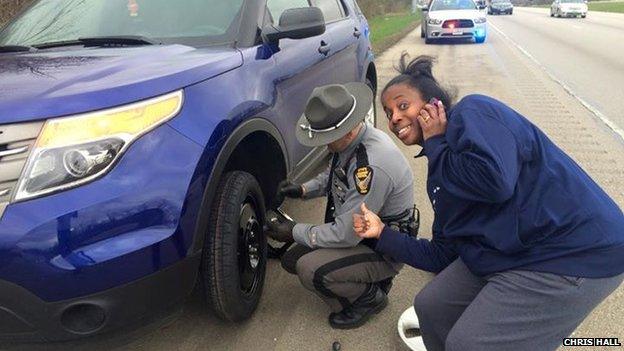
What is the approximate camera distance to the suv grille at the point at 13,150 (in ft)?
5.77

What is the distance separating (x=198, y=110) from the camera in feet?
7.11

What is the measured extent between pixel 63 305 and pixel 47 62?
43.7 inches

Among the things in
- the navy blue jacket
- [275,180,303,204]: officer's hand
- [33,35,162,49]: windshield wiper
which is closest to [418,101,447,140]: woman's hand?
the navy blue jacket

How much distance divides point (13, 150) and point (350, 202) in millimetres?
1390

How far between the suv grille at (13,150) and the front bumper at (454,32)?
15684 millimetres

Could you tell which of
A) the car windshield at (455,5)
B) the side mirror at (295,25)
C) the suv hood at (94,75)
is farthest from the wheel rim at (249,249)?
the car windshield at (455,5)

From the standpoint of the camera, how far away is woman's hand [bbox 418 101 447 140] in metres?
1.88

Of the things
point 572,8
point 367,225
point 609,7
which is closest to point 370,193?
point 367,225

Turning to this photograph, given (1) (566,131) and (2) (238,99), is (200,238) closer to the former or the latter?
(2) (238,99)

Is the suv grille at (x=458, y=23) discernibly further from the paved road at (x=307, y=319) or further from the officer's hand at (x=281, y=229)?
the officer's hand at (x=281, y=229)

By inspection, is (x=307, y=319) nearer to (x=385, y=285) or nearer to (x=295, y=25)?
(x=385, y=285)

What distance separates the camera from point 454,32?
16.2 m

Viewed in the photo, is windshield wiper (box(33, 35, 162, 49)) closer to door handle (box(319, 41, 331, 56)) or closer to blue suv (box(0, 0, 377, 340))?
blue suv (box(0, 0, 377, 340))

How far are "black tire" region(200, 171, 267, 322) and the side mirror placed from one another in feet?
2.71
